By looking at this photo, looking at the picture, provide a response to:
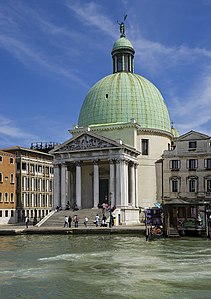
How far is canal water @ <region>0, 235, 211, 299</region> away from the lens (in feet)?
52.9

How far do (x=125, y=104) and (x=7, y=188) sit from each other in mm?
18730

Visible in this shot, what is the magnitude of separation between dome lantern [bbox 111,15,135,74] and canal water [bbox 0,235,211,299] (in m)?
Result: 35.9

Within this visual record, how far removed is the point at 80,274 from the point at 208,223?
1899cm

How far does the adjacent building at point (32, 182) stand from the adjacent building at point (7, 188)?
2.45 m

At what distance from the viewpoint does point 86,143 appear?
52781mm

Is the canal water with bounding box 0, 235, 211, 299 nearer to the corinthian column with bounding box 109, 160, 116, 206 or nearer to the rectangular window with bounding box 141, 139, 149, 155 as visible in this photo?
the corinthian column with bounding box 109, 160, 116, 206

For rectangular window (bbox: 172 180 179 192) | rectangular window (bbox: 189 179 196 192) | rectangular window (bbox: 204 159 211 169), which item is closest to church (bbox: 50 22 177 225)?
rectangular window (bbox: 172 180 179 192)

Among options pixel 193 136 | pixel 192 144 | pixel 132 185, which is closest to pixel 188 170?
pixel 192 144

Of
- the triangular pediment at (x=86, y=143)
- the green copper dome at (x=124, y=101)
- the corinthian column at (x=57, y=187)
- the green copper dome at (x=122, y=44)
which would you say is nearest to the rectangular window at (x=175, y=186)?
the green copper dome at (x=124, y=101)

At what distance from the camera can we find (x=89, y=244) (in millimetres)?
31562

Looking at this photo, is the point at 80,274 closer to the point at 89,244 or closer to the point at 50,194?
the point at 89,244

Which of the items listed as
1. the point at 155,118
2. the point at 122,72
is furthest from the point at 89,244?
the point at 122,72

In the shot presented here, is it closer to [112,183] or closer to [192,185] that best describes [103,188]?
[112,183]

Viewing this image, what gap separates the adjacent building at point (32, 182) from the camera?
65.1m
